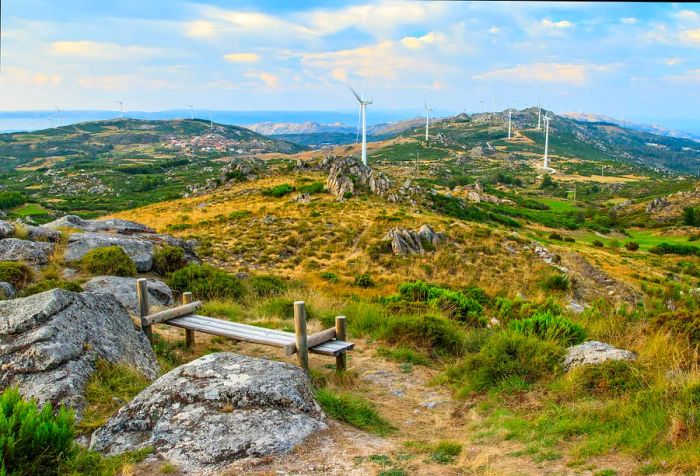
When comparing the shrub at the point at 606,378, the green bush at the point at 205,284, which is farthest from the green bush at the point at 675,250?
the shrub at the point at 606,378

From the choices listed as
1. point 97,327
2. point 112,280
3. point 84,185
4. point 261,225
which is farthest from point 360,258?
point 84,185

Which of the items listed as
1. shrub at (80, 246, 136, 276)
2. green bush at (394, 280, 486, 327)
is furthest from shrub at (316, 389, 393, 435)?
shrub at (80, 246, 136, 276)

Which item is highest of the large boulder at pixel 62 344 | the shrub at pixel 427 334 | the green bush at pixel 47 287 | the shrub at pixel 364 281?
the large boulder at pixel 62 344

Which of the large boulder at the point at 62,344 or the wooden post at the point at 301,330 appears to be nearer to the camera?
the large boulder at the point at 62,344

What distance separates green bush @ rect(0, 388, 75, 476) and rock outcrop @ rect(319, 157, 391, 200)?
144 ft

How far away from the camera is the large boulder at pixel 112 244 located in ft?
56.8

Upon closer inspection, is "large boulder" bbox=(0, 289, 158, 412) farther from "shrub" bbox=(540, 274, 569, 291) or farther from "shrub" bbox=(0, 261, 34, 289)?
"shrub" bbox=(540, 274, 569, 291)

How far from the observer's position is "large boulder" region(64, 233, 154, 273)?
56.8 feet

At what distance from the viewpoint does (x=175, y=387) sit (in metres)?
7.20

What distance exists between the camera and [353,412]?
7.62 m

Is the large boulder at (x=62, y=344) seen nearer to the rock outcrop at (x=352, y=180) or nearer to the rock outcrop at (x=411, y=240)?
the rock outcrop at (x=411, y=240)

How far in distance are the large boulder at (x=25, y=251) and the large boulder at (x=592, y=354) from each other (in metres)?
15.3

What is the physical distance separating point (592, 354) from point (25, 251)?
16206 millimetres

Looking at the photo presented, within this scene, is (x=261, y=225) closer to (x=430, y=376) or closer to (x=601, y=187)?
(x=430, y=376)
